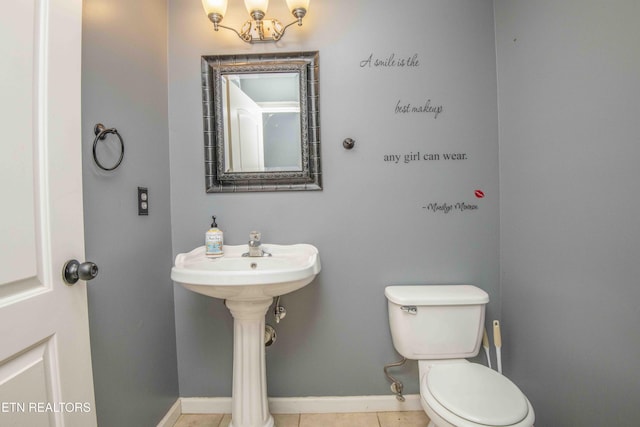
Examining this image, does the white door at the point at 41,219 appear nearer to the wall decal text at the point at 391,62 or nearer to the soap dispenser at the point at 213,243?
the soap dispenser at the point at 213,243

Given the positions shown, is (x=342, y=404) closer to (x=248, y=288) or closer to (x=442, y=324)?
(x=442, y=324)

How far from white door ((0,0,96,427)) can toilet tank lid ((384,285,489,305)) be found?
111cm

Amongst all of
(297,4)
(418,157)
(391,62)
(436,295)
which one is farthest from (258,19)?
(436,295)

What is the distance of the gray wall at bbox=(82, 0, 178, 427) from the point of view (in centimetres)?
93

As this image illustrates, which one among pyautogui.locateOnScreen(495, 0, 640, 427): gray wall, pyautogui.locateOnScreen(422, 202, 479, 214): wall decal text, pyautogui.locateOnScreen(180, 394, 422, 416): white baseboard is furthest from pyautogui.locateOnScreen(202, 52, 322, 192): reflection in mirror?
pyautogui.locateOnScreen(180, 394, 422, 416): white baseboard

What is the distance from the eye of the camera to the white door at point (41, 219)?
1.73ft

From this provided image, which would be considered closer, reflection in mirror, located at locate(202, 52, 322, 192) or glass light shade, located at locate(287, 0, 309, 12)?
glass light shade, located at locate(287, 0, 309, 12)

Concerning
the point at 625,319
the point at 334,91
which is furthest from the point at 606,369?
the point at 334,91

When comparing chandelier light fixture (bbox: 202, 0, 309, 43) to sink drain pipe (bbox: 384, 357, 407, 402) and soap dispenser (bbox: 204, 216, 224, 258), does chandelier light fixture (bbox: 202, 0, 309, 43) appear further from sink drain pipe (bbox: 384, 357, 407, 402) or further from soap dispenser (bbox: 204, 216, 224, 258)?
sink drain pipe (bbox: 384, 357, 407, 402)

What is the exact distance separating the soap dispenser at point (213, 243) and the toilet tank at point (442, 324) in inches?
34.1

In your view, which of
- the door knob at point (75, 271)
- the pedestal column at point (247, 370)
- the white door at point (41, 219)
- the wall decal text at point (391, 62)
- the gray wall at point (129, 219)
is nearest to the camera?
the white door at point (41, 219)

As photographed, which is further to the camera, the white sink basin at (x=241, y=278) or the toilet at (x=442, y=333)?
the toilet at (x=442, y=333)

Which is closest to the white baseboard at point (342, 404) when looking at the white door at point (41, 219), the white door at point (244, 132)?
the white door at point (41, 219)

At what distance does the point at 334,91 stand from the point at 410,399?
5.30 ft
